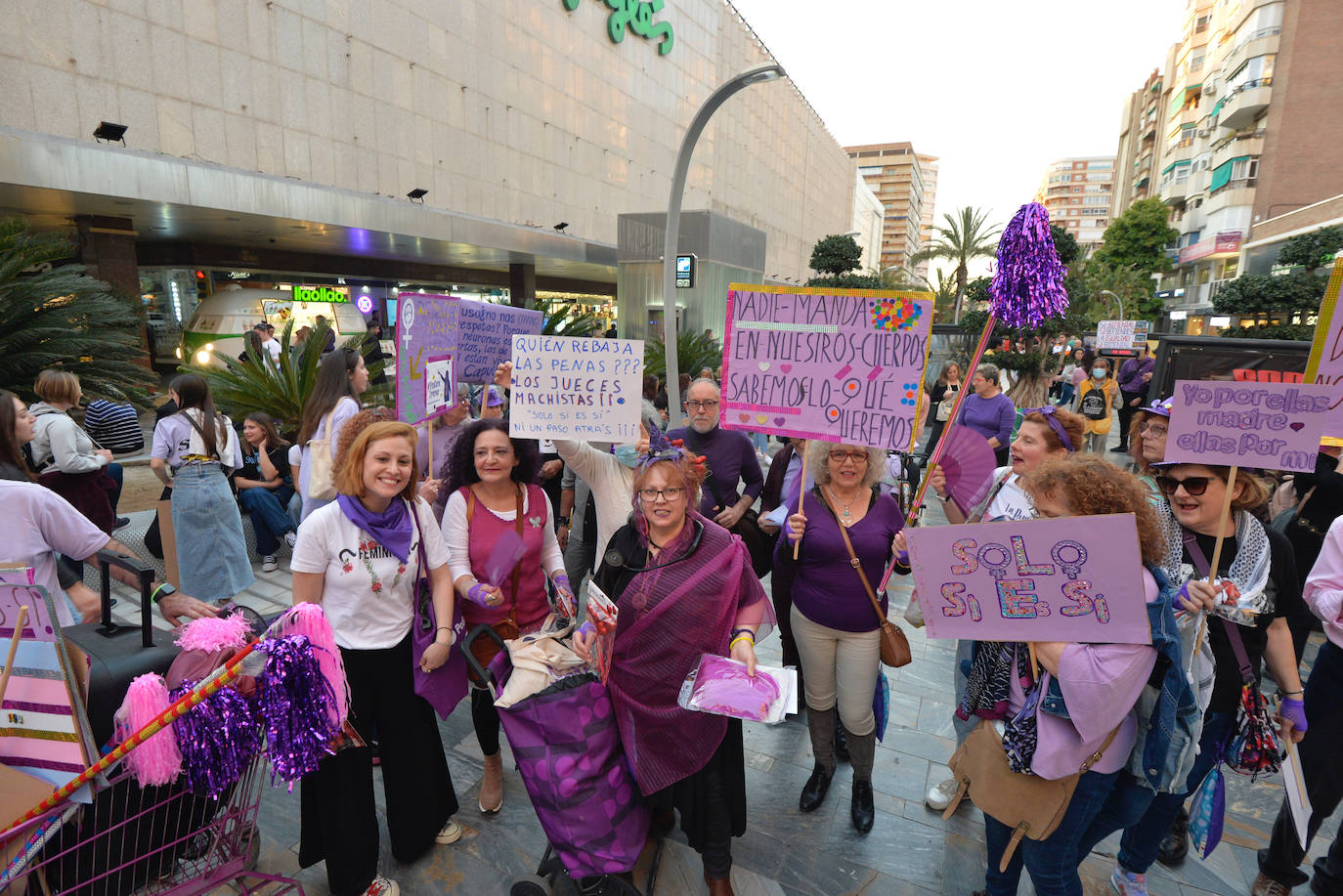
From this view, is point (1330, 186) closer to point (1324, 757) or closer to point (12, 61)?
point (1324, 757)

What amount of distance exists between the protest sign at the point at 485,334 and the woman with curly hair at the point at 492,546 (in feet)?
4.36

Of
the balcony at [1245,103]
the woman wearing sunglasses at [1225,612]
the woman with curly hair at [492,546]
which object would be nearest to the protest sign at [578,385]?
the woman with curly hair at [492,546]

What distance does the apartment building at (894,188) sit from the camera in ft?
422

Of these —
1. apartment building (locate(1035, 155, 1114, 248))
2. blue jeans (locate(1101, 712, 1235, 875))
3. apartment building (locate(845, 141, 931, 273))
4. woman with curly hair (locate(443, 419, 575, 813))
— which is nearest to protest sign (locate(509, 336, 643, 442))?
woman with curly hair (locate(443, 419, 575, 813))

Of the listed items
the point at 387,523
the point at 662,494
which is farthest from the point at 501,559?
the point at 662,494

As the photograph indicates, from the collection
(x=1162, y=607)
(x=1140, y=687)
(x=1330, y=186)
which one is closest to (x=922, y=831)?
(x=1140, y=687)

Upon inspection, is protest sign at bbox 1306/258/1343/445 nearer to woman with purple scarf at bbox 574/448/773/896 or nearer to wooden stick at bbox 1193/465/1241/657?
wooden stick at bbox 1193/465/1241/657

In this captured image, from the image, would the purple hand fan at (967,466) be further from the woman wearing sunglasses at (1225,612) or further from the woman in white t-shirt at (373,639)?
the woman in white t-shirt at (373,639)

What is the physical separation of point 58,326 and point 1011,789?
10419mm

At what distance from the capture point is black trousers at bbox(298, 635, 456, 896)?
101 inches

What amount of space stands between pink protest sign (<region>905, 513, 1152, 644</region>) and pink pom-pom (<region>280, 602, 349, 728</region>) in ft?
6.44

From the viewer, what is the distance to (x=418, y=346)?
403 cm

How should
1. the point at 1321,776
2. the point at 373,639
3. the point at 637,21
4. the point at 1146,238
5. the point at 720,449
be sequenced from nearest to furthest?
the point at 373,639 < the point at 1321,776 < the point at 720,449 < the point at 637,21 < the point at 1146,238

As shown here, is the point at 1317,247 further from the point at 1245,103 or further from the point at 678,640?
the point at 678,640
